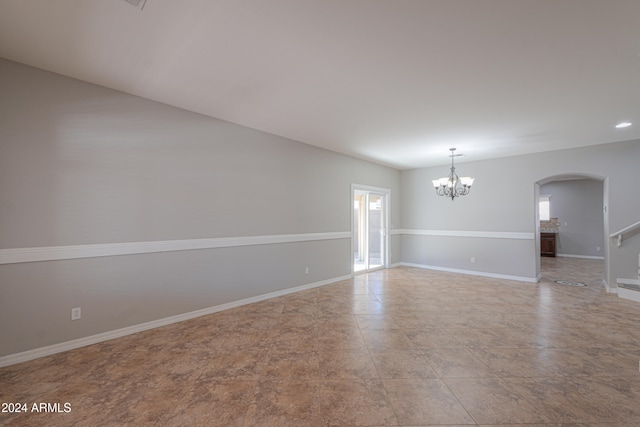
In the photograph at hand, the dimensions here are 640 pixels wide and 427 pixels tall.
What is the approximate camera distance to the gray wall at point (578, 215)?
831 cm

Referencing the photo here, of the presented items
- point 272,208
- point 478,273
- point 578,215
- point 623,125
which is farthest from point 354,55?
point 578,215

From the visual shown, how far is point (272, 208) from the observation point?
4.51 meters

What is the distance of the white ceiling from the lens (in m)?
1.82

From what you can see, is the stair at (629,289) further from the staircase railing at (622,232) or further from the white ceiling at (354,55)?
the white ceiling at (354,55)

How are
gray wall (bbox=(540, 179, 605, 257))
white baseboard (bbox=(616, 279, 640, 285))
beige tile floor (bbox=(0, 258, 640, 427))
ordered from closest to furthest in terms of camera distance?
1. beige tile floor (bbox=(0, 258, 640, 427))
2. white baseboard (bbox=(616, 279, 640, 285))
3. gray wall (bbox=(540, 179, 605, 257))

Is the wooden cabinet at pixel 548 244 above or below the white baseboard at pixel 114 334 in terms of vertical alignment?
above

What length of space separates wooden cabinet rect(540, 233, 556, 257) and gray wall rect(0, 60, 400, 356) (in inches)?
372

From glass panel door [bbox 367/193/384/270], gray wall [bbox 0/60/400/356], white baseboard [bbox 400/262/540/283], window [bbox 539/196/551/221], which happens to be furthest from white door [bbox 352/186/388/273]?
window [bbox 539/196/551/221]

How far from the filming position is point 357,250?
264 inches

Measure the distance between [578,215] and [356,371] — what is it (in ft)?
34.9

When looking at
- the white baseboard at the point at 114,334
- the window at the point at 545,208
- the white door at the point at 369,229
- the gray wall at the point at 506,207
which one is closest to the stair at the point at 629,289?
the gray wall at the point at 506,207

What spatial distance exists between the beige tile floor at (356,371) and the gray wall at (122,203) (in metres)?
0.42

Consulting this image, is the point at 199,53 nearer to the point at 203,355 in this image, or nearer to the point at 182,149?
the point at 182,149

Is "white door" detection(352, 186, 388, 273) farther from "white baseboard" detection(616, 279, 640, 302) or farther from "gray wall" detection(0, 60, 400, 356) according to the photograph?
"white baseboard" detection(616, 279, 640, 302)
